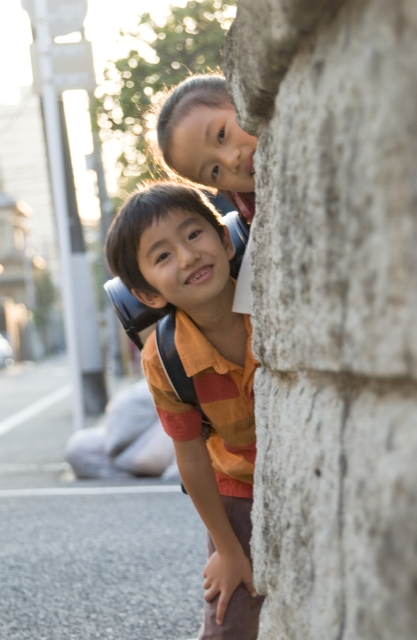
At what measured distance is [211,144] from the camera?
1.98 m

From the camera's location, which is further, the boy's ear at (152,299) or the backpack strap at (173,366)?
the boy's ear at (152,299)

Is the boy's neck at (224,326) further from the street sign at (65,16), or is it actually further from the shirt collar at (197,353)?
the street sign at (65,16)

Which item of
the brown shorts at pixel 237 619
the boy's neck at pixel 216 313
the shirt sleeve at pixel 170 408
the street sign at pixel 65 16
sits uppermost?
the street sign at pixel 65 16

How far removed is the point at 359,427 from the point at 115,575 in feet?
8.89

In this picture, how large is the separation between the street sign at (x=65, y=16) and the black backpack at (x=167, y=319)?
17.4 feet

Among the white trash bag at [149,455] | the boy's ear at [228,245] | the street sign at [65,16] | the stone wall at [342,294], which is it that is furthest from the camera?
the street sign at [65,16]

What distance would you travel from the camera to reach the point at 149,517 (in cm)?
448

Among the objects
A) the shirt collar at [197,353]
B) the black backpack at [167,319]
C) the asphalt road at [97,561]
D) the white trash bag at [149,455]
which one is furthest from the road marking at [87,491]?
the shirt collar at [197,353]

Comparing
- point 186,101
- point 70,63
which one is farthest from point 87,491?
point 186,101

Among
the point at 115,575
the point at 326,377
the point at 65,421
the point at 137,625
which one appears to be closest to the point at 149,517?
the point at 115,575

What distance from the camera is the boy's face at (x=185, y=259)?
189 centimetres

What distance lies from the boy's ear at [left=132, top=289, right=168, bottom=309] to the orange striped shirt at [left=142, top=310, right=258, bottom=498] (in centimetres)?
8

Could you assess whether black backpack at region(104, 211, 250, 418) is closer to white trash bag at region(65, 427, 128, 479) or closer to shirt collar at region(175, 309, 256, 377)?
shirt collar at region(175, 309, 256, 377)

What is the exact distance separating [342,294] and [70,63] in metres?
6.48
